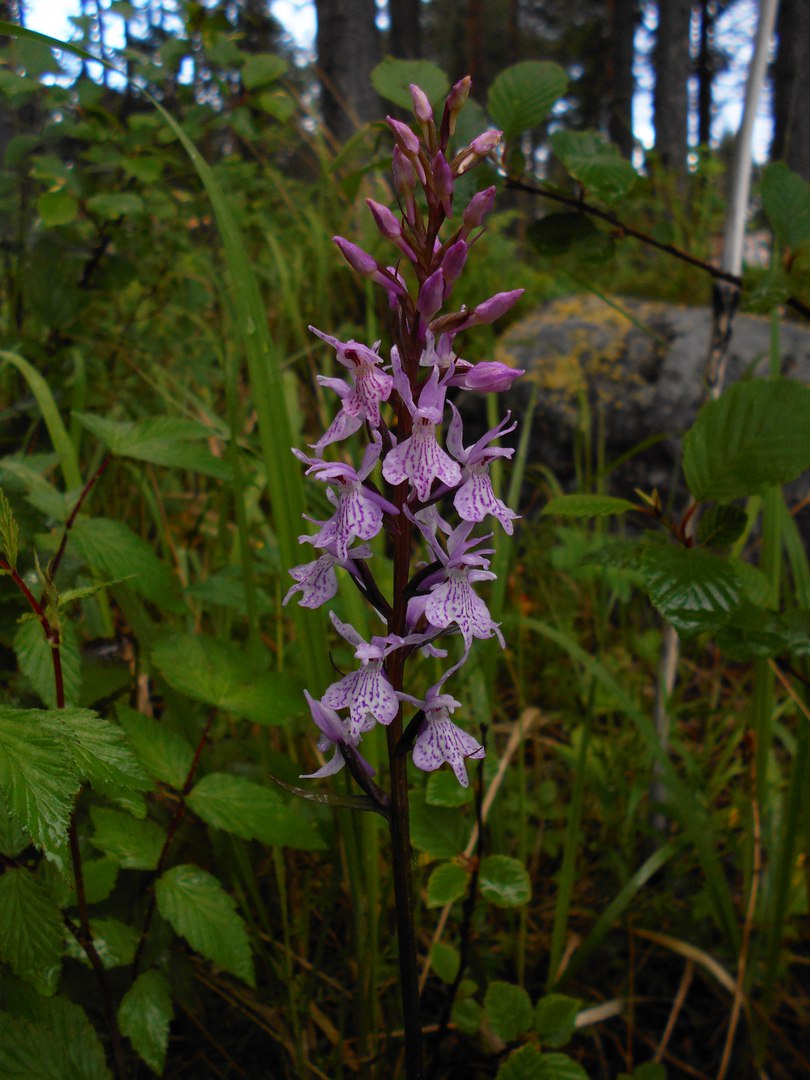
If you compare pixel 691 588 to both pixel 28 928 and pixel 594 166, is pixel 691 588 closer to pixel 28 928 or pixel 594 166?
pixel 594 166

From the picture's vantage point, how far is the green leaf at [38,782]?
29.5 inches

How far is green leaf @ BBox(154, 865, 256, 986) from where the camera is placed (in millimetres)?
1055

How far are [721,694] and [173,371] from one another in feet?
8.38

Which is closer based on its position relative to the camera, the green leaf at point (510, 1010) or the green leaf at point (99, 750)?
the green leaf at point (99, 750)

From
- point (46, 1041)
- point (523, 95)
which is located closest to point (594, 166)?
point (523, 95)

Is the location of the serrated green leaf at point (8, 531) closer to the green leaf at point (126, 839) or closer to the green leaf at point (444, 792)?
the green leaf at point (126, 839)

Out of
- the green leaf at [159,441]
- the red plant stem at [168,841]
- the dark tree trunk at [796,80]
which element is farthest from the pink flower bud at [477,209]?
the dark tree trunk at [796,80]

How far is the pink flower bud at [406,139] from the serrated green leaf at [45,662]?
30.8 inches

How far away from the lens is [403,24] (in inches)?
529

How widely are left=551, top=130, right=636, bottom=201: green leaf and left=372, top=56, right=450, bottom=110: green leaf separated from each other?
248 mm

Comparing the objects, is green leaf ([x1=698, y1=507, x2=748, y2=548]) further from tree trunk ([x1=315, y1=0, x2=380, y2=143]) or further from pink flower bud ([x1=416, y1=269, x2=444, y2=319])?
tree trunk ([x1=315, y1=0, x2=380, y2=143])

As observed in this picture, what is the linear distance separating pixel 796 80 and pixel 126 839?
34.0 ft

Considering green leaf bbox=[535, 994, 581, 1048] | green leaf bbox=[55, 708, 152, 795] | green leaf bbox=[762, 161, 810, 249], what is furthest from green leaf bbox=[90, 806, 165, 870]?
green leaf bbox=[762, 161, 810, 249]

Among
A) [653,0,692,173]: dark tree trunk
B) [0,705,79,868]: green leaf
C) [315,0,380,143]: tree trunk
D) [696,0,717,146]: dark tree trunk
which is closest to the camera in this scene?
[0,705,79,868]: green leaf
